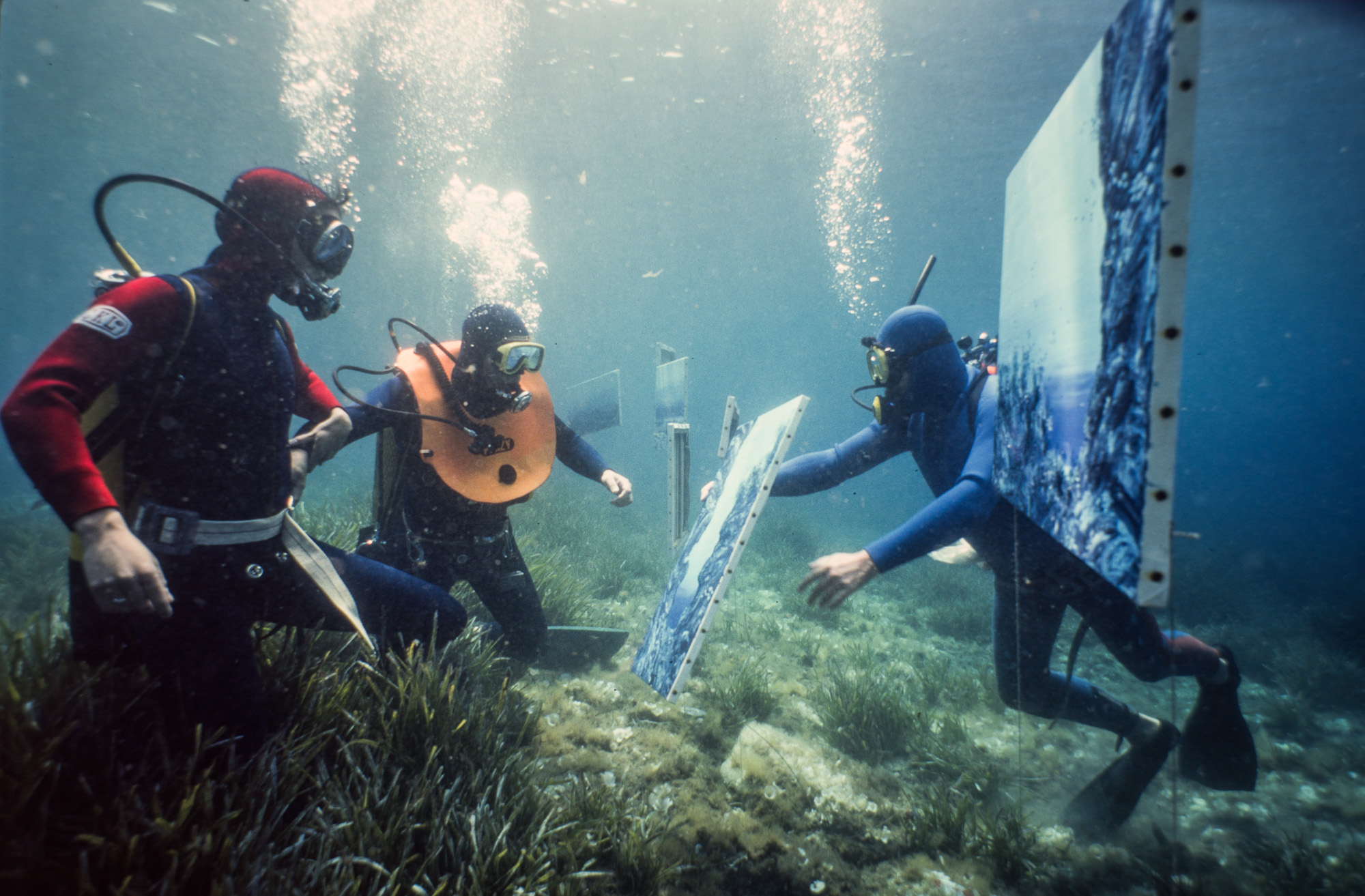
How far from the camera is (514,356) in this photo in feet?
11.7

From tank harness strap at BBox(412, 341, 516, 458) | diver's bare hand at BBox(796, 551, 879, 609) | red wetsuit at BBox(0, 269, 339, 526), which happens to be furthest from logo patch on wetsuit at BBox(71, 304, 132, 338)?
diver's bare hand at BBox(796, 551, 879, 609)

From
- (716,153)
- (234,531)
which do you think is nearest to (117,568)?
(234,531)

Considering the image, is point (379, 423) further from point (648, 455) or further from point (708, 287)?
point (648, 455)

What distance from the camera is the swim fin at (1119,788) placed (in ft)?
11.4

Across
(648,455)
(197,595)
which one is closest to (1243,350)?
(648,455)

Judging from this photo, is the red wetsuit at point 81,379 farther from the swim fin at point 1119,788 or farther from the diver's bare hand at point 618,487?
the swim fin at point 1119,788

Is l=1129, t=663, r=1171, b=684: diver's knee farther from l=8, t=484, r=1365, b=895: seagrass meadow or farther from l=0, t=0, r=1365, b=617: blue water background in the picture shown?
l=0, t=0, r=1365, b=617: blue water background

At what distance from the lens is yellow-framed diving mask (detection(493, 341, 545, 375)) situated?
3549 millimetres

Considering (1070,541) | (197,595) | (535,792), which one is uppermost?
(1070,541)

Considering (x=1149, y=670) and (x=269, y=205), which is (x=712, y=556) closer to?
(x=269, y=205)

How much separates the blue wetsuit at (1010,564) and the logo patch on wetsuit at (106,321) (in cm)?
327

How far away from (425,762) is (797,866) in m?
2.31

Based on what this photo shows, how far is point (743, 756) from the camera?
12.6 ft

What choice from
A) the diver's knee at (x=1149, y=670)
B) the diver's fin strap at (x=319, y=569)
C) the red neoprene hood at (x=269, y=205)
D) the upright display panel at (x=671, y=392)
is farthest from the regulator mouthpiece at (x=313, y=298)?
the diver's knee at (x=1149, y=670)
